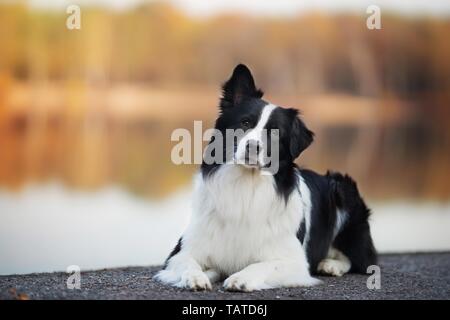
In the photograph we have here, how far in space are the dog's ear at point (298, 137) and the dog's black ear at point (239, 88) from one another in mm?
384

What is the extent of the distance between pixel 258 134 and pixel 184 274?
124cm

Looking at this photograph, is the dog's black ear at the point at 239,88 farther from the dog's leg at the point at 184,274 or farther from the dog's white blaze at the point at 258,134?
the dog's leg at the point at 184,274

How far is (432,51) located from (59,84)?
11.9 m

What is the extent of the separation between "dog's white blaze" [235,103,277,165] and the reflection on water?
3.00 m

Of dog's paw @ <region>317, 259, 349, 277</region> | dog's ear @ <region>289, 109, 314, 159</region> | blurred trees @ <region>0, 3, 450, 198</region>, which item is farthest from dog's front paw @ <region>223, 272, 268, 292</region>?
blurred trees @ <region>0, 3, 450, 198</region>

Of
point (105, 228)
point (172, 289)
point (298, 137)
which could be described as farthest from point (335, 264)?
point (105, 228)

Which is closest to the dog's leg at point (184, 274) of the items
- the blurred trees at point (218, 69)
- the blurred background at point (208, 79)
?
the blurred background at point (208, 79)

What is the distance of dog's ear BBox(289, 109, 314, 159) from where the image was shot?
5.90m

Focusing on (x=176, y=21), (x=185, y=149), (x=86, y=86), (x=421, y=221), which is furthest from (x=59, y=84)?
(x=185, y=149)

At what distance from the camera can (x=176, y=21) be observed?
23062 mm

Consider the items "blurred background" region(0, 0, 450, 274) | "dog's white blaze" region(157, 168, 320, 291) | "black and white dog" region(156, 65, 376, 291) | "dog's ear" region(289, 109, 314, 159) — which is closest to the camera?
"black and white dog" region(156, 65, 376, 291)

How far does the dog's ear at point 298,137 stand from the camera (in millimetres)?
5898

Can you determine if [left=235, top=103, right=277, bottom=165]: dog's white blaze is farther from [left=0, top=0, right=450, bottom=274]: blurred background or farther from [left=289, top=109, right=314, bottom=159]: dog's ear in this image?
[left=0, top=0, right=450, bottom=274]: blurred background

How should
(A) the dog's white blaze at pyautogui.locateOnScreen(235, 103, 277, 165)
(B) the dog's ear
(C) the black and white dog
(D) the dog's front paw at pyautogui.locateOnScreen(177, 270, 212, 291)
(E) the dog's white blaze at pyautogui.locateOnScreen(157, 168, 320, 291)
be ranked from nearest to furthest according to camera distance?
(D) the dog's front paw at pyautogui.locateOnScreen(177, 270, 212, 291) → (A) the dog's white blaze at pyautogui.locateOnScreen(235, 103, 277, 165) → (C) the black and white dog → (E) the dog's white blaze at pyautogui.locateOnScreen(157, 168, 320, 291) → (B) the dog's ear
